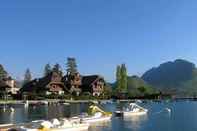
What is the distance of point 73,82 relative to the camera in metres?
147

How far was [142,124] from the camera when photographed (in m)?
59.5

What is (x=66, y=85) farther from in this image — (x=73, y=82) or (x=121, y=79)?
(x=121, y=79)

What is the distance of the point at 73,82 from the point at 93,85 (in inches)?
283

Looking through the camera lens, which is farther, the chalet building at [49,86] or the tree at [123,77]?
the tree at [123,77]

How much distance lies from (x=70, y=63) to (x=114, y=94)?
2581 centimetres

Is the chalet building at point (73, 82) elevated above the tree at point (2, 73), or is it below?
below

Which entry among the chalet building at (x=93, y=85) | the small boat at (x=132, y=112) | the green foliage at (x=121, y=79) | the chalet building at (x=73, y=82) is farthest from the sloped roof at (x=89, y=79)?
the small boat at (x=132, y=112)

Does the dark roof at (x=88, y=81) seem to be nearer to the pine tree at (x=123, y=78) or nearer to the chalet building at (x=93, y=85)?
the chalet building at (x=93, y=85)

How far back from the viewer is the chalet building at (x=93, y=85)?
147500 mm

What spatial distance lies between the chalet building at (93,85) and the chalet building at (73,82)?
1999mm

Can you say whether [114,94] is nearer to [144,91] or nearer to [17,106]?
[144,91]

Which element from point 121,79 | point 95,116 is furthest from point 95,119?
point 121,79

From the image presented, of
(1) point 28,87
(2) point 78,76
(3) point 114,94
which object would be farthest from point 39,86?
(3) point 114,94

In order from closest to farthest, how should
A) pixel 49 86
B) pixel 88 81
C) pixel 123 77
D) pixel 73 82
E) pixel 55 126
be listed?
pixel 55 126
pixel 49 86
pixel 73 82
pixel 88 81
pixel 123 77
